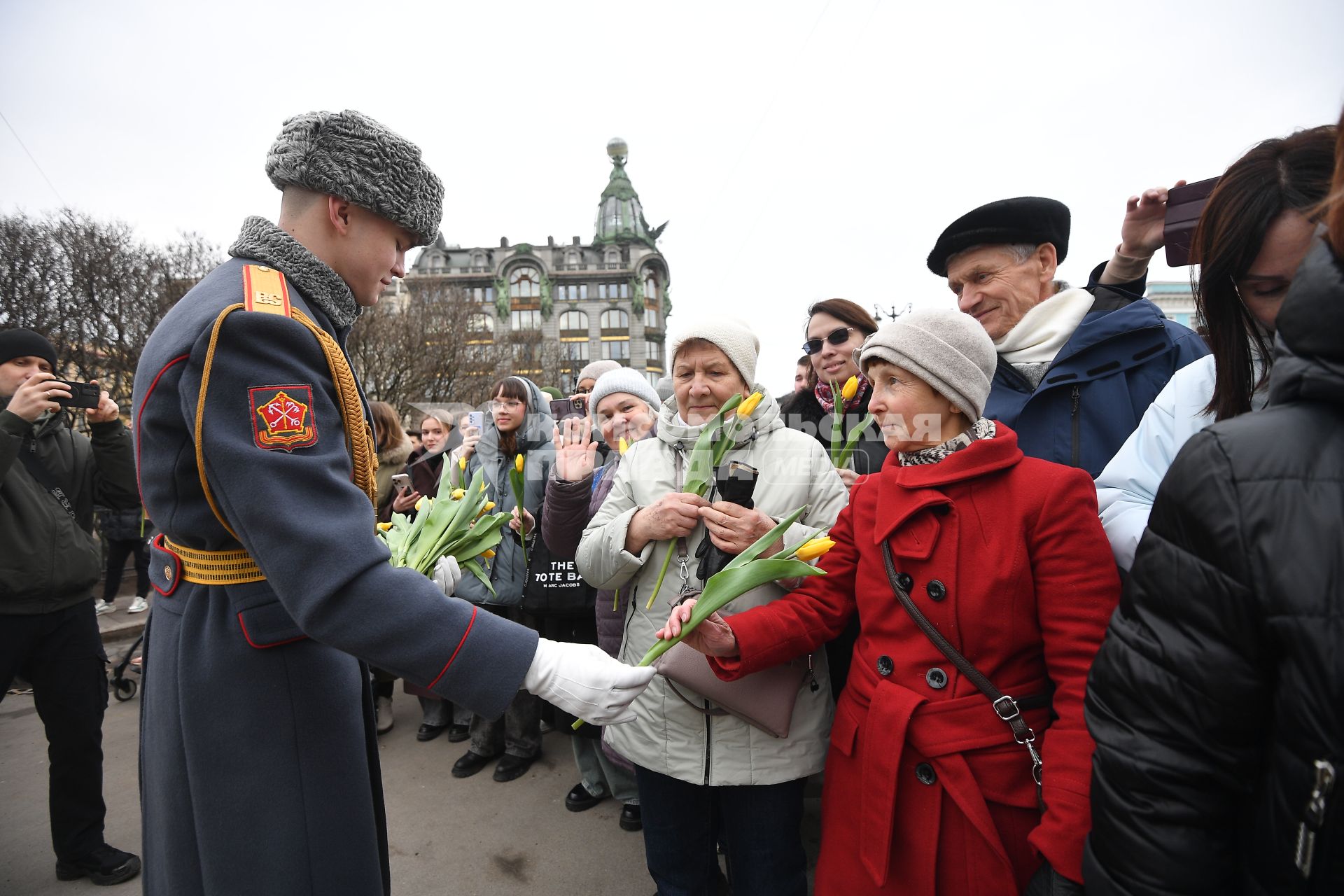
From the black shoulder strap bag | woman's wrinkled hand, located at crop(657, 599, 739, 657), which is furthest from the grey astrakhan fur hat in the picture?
the black shoulder strap bag

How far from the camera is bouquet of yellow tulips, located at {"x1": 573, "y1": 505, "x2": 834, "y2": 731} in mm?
1640

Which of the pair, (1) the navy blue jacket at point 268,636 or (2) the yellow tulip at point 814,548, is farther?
(2) the yellow tulip at point 814,548

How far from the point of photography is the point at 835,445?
8.81 feet

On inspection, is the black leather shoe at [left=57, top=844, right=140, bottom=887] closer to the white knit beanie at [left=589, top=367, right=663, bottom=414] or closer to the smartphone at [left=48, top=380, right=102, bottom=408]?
the smartphone at [left=48, top=380, right=102, bottom=408]

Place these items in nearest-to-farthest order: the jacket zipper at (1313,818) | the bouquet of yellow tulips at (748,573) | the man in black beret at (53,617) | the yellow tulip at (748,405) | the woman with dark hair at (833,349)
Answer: the jacket zipper at (1313,818) < the bouquet of yellow tulips at (748,573) < the yellow tulip at (748,405) < the man in black beret at (53,617) < the woman with dark hair at (833,349)

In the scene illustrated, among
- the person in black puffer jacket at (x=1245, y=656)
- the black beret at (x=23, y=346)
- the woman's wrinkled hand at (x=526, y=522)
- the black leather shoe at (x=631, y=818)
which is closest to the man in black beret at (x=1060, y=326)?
the person in black puffer jacket at (x=1245, y=656)

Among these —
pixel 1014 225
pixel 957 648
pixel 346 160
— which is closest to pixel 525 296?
pixel 1014 225

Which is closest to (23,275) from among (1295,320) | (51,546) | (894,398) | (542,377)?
(51,546)

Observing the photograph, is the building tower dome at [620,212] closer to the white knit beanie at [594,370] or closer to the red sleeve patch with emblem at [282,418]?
the white knit beanie at [594,370]

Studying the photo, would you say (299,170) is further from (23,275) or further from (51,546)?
(23,275)

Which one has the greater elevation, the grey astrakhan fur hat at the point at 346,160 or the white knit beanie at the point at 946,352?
the grey astrakhan fur hat at the point at 346,160

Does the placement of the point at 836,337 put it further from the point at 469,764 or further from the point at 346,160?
the point at 469,764

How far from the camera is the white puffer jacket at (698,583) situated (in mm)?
2029

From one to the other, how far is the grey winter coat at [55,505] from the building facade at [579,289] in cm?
5520
